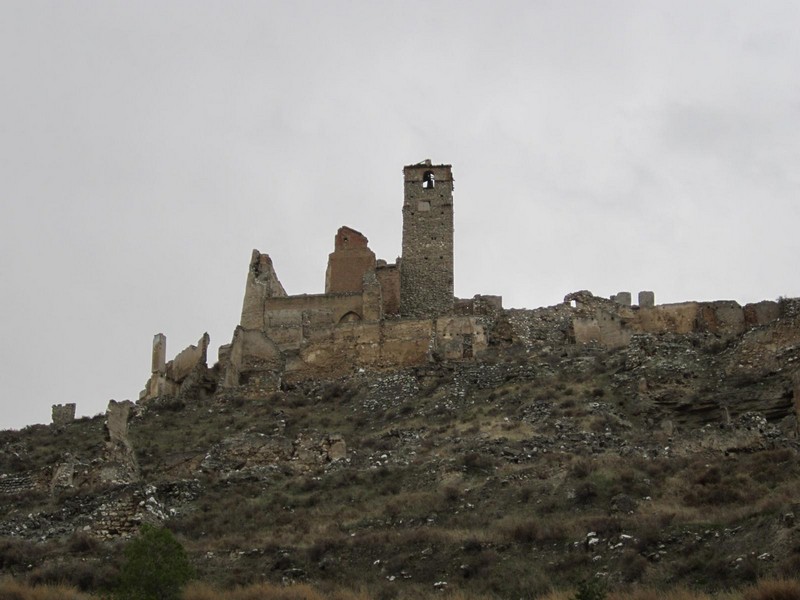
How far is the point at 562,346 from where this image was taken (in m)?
35.0

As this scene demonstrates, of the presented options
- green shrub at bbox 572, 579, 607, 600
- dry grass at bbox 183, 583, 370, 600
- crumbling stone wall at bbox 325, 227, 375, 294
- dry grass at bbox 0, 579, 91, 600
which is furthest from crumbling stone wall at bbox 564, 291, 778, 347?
dry grass at bbox 0, 579, 91, 600

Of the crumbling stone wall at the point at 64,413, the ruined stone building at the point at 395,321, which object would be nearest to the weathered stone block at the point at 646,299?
the ruined stone building at the point at 395,321

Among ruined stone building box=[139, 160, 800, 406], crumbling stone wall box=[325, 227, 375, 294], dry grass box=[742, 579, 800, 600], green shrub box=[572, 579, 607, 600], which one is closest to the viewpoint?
dry grass box=[742, 579, 800, 600]

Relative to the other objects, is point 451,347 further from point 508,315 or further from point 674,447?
point 674,447

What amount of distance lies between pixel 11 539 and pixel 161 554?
6.42 metres

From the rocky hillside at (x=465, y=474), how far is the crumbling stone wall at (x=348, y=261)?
7594mm

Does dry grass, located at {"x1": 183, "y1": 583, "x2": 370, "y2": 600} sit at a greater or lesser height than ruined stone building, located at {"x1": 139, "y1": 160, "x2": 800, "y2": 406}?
lesser

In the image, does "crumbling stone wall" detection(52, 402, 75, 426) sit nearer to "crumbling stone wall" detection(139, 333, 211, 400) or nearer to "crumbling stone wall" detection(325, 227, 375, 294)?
"crumbling stone wall" detection(139, 333, 211, 400)

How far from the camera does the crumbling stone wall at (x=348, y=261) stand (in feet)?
142

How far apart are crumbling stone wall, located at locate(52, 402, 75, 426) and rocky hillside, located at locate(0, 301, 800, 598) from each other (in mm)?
1866

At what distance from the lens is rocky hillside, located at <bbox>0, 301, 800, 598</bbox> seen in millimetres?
16641

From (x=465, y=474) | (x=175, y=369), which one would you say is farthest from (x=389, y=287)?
(x=465, y=474)

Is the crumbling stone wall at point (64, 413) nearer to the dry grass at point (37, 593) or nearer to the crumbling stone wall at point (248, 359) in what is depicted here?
the crumbling stone wall at point (248, 359)

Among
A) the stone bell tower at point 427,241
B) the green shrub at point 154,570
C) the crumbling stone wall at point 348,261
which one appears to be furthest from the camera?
the crumbling stone wall at point 348,261
